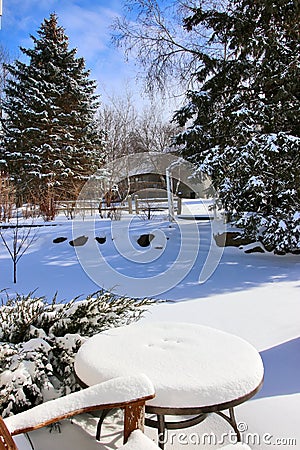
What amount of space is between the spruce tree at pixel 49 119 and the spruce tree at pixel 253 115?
25.6 ft

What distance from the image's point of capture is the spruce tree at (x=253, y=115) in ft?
18.5

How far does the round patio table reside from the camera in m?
1.24

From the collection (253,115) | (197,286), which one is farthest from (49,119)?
(197,286)

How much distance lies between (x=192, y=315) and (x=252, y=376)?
1928 mm

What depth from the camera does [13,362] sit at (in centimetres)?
163

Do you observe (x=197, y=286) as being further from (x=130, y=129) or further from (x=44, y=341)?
(x=130, y=129)

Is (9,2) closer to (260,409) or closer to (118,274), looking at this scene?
(118,274)

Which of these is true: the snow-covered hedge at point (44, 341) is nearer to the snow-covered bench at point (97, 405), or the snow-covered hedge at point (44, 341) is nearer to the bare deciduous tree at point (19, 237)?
the snow-covered bench at point (97, 405)

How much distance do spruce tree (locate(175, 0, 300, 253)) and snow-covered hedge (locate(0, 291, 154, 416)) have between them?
165 inches

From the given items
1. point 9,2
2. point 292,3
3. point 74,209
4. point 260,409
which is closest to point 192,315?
point 260,409

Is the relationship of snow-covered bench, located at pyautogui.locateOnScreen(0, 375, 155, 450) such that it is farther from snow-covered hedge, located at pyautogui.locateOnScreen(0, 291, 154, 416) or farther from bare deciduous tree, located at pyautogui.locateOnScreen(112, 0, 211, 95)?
bare deciduous tree, located at pyautogui.locateOnScreen(112, 0, 211, 95)

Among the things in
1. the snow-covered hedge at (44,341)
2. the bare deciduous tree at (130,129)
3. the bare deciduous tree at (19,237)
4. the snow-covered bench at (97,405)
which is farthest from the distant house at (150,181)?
the snow-covered bench at (97,405)

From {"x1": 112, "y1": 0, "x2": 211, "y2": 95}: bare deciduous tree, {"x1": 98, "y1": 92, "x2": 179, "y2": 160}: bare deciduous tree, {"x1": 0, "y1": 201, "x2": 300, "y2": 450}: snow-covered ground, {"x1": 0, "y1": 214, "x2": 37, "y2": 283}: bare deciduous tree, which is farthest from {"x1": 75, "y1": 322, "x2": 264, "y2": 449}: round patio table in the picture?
{"x1": 98, "y1": 92, "x2": 179, "y2": 160}: bare deciduous tree

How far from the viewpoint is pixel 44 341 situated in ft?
5.86
